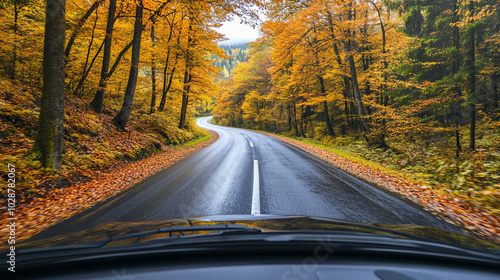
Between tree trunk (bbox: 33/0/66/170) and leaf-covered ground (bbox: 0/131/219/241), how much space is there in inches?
39.5

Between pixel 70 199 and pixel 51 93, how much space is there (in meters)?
2.98

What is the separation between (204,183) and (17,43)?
37.1ft

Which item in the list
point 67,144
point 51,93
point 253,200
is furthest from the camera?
point 67,144

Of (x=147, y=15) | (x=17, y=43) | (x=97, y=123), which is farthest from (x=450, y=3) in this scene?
(x=17, y=43)

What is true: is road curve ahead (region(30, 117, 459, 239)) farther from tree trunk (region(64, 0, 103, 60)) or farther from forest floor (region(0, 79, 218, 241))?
tree trunk (region(64, 0, 103, 60))

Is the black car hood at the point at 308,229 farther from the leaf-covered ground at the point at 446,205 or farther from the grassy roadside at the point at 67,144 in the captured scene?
the grassy roadside at the point at 67,144

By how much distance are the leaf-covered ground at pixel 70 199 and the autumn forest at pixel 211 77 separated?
347mm

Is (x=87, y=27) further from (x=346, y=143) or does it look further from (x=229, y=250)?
(x=346, y=143)

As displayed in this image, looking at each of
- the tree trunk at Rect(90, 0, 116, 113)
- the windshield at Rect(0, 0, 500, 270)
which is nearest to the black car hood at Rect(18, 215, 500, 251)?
the windshield at Rect(0, 0, 500, 270)

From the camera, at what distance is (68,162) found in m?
5.83

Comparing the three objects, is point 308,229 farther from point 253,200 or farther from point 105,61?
point 105,61

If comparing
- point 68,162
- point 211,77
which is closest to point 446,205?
point 68,162

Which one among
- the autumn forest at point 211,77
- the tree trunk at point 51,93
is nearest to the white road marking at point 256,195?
the autumn forest at point 211,77

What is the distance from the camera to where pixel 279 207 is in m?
3.65
